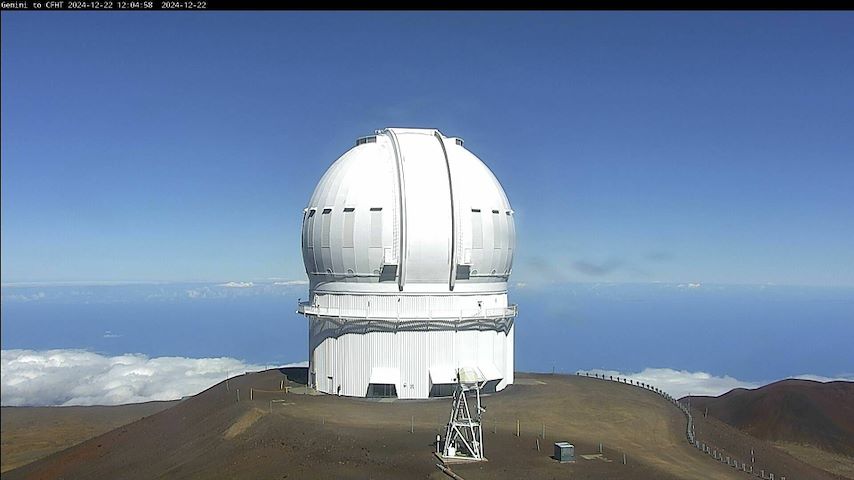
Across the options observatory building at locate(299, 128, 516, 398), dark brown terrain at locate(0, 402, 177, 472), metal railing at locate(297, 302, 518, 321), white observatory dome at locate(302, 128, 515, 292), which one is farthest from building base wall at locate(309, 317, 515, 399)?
dark brown terrain at locate(0, 402, 177, 472)

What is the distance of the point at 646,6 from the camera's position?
948 centimetres

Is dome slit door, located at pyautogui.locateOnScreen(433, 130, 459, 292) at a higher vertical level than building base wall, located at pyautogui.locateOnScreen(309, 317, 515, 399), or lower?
higher

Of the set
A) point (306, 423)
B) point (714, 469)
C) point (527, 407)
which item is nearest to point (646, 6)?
point (714, 469)

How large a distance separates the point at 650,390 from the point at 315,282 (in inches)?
832

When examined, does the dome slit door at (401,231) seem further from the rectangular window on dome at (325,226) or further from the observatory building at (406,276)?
the rectangular window on dome at (325,226)

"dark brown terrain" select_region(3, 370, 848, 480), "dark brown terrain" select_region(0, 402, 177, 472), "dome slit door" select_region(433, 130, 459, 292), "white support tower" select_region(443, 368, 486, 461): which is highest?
"dome slit door" select_region(433, 130, 459, 292)

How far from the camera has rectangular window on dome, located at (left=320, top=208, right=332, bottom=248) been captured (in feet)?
126

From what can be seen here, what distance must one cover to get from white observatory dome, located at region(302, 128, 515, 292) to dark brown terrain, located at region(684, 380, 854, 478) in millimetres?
14735

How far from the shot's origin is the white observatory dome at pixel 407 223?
36.8m

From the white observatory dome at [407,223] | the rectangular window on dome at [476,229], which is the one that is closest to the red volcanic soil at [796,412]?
the rectangular window on dome at [476,229]

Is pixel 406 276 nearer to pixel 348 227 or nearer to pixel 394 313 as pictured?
pixel 394 313

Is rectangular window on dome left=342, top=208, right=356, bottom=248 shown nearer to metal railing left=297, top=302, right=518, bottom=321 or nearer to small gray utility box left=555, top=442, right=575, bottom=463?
metal railing left=297, top=302, right=518, bottom=321

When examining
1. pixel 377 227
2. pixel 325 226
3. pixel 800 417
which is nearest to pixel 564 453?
pixel 377 227

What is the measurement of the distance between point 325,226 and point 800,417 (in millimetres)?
32422
